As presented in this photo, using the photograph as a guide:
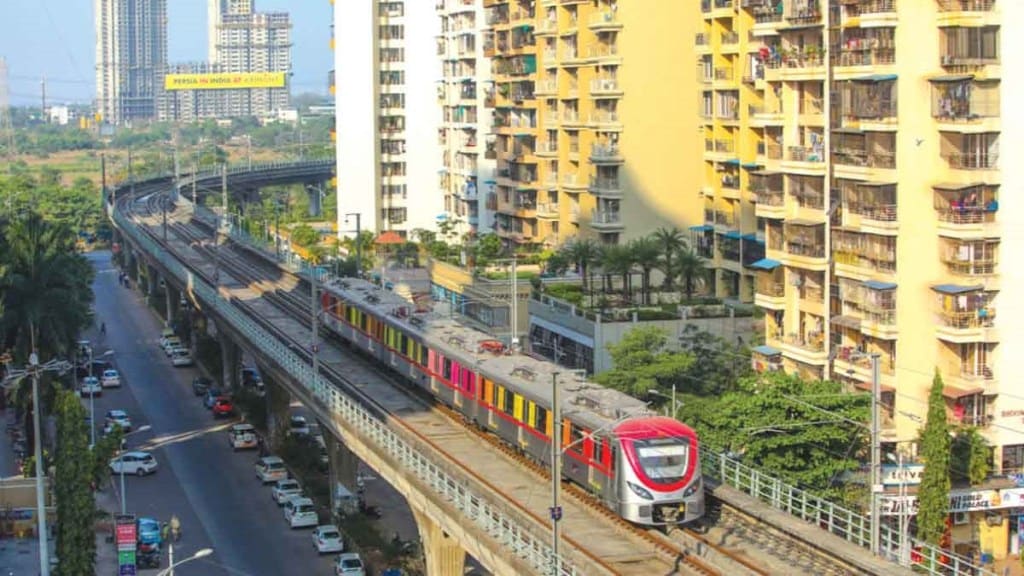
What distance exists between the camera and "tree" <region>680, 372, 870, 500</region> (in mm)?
49625

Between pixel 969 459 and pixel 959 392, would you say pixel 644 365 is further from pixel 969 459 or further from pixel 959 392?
pixel 969 459

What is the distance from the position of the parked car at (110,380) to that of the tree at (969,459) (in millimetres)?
50029

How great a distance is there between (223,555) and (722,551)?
22.6 meters

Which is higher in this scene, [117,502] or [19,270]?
[19,270]

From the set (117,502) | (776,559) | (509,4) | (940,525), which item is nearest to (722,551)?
(776,559)

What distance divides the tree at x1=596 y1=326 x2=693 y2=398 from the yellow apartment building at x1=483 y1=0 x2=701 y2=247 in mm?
20802

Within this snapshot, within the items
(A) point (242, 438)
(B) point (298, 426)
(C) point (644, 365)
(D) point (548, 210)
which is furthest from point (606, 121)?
(C) point (644, 365)

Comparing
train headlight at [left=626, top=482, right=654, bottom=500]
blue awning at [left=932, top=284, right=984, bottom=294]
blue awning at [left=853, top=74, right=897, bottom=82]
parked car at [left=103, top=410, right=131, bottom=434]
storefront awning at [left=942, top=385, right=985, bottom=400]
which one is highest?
blue awning at [left=853, top=74, right=897, bottom=82]

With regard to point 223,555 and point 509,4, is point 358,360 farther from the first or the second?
point 509,4

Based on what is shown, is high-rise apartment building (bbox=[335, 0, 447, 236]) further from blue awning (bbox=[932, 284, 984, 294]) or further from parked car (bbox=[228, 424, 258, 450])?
blue awning (bbox=[932, 284, 984, 294])

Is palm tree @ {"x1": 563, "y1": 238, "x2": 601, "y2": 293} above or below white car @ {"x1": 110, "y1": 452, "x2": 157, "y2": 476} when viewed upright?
above

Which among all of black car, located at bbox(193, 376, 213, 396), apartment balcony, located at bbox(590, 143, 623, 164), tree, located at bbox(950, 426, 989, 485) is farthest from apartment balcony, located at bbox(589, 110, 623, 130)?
tree, located at bbox(950, 426, 989, 485)

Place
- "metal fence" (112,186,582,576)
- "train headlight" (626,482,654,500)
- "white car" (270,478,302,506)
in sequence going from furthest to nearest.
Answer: "white car" (270,478,302,506) → "train headlight" (626,482,654,500) → "metal fence" (112,186,582,576)

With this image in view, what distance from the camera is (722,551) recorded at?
39.4 metres
